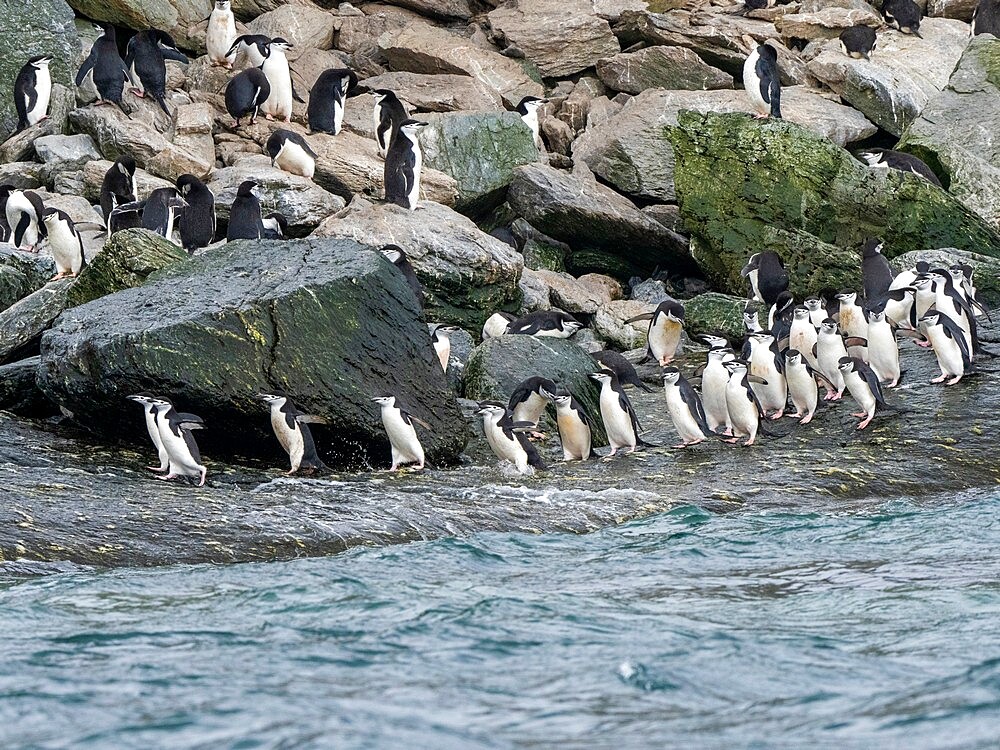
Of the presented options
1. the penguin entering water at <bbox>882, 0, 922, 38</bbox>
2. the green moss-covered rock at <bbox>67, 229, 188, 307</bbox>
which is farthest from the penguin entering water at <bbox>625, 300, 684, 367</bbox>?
the penguin entering water at <bbox>882, 0, 922, 38</bbox>

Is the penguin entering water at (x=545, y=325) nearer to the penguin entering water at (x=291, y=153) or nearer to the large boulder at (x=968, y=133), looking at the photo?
the penguin entering water at (x=291, y=153)

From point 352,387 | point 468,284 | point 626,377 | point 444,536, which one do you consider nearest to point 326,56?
point 468,284

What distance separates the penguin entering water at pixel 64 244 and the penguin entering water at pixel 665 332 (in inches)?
236

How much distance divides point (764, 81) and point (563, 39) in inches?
201

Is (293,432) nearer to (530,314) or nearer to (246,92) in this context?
(530,314)

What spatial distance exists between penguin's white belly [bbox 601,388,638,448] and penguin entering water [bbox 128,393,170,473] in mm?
3483

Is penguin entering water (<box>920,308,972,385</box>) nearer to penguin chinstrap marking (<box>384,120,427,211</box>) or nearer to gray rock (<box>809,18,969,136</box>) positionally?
penguin chinstrap marking (<box>384,120,427,211</box>)

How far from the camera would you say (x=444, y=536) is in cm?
932

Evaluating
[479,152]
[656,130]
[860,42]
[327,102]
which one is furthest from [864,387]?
[860,42]

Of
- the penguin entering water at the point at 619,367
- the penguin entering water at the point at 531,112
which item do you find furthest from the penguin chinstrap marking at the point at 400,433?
the penguin entering water at the point at 531,112

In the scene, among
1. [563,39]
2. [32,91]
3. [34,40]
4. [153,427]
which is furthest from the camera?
[563,39]

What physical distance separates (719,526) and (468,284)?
8.40m

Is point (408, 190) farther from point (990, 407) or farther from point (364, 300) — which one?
point (990, 407)

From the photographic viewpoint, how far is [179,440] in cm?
1036
